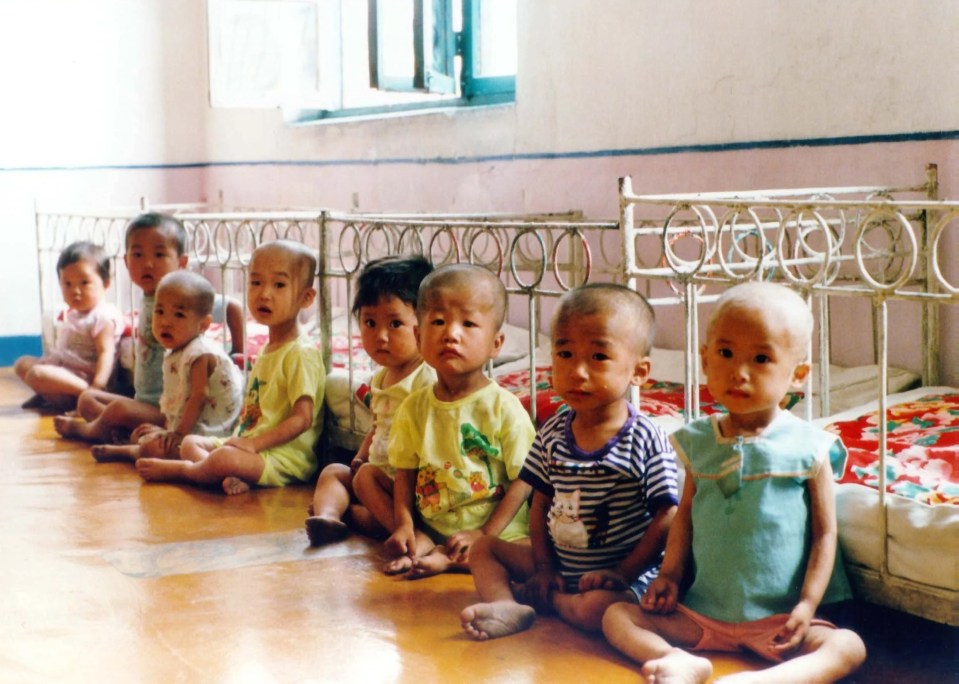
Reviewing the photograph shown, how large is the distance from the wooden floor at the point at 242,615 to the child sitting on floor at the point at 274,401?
0.17 meters

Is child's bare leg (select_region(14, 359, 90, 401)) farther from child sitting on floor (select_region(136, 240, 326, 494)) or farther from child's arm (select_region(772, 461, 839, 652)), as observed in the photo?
child's arm (select_region(772, 461, 839, 652))

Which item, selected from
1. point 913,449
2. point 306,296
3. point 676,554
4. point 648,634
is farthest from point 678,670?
point 306,296

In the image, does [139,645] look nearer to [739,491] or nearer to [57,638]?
[57,638]

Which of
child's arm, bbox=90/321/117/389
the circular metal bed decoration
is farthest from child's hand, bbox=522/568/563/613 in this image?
child's arm, bbox=90/321/117/389

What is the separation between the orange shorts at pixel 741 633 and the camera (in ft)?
7.41

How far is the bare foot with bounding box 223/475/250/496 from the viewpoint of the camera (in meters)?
3.83

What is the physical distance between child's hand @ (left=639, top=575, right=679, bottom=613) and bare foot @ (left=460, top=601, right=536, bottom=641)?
0.28 m

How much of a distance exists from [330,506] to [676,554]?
1250 millimetres

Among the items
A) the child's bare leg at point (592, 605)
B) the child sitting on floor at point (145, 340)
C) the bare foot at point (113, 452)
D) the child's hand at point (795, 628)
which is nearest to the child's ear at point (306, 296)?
the bare foot at point (113, 452)

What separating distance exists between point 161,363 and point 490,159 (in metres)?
1.64

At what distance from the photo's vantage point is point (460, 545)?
2.90m

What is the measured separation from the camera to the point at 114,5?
7.26 m

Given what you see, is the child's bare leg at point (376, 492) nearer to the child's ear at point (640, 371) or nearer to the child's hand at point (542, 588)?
the child's hand at point (542, 588)

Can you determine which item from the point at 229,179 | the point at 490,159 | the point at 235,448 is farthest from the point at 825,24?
the point at 229,179
